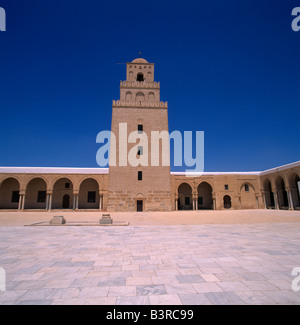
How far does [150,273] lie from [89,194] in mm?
22150

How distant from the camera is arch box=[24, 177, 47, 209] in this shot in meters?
23.5

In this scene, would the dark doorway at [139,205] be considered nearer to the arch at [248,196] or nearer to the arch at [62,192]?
the arch at [62,192]

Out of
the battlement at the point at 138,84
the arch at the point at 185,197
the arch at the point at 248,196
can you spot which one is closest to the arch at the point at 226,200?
the arch at the point at 248,196

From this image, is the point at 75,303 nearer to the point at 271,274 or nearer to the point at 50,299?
the point at 50,299

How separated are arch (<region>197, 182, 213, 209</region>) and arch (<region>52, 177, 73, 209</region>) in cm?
1578

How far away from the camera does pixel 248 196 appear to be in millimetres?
25312

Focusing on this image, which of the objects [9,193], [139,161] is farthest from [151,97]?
[9,193]

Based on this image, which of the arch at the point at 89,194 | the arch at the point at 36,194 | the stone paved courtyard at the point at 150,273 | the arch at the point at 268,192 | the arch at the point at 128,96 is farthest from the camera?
the arch at the point at 268,192

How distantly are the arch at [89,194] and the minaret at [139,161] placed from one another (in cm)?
468

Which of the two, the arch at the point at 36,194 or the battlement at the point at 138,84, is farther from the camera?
the arch at the point at 36,194

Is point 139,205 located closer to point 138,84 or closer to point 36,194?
point 36,194

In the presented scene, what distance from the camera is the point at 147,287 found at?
9.21ft

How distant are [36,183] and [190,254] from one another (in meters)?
23.8

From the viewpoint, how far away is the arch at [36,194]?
77.2 ft
